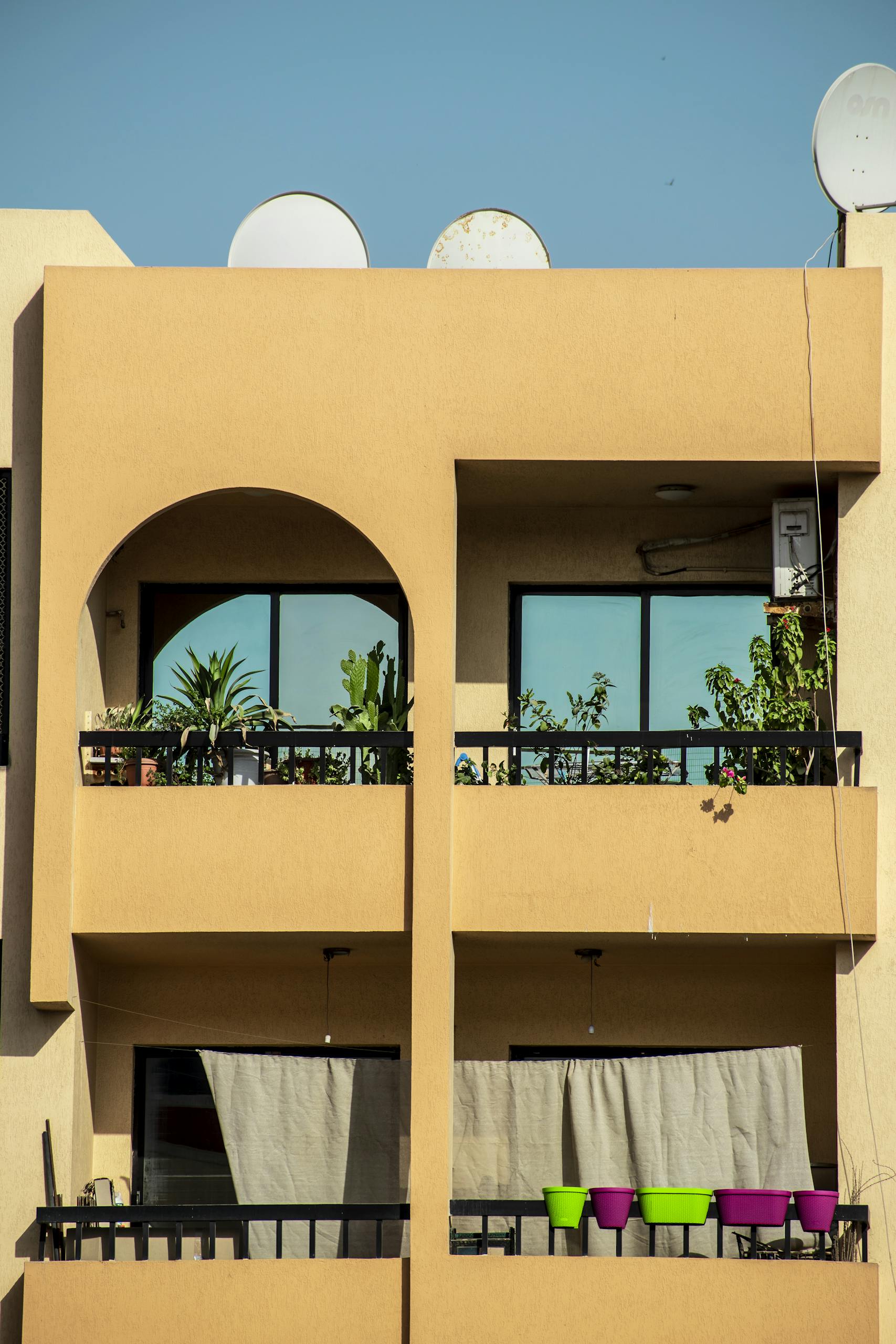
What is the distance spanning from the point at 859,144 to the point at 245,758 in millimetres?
7198

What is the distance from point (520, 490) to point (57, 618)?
3.83m

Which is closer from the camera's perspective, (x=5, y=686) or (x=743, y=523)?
(x=5, y=686)

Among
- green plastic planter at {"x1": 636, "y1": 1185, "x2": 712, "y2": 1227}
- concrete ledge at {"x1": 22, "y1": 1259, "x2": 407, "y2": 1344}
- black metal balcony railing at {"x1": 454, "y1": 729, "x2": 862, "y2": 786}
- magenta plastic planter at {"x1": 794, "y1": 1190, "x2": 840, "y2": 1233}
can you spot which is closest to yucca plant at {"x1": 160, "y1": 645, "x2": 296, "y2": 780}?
black metal balcony railing at {"x1": 454, "y1": 729, "x2": 862, "y2": 786}

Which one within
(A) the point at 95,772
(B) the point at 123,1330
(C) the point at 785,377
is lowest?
(B) the point at 123,1330

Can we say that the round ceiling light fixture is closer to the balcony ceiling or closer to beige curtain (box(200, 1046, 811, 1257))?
the balcony ceiling

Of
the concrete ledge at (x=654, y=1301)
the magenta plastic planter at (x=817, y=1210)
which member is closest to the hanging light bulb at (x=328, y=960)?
the concrete ledge at (x=654, y=1301)

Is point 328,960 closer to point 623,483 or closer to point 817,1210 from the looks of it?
point 817,1210

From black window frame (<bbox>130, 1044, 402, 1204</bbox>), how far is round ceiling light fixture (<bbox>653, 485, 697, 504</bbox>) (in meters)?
5.08

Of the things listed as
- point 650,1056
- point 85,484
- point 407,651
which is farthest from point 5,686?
point 650,1056

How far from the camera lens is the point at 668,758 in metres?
13.6

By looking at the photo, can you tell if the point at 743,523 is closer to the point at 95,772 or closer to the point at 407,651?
the point at 407,651

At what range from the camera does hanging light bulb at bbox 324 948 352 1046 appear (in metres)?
13.4

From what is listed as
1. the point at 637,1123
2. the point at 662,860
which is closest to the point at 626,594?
the point at 662,860

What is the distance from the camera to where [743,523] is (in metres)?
14.5
